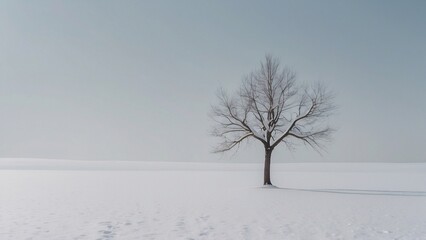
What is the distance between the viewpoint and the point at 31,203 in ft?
55.9

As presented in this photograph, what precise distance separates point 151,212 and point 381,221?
8.87m

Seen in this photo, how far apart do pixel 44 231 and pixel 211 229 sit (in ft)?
16.6

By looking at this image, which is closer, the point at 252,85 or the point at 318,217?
the point at 318,217

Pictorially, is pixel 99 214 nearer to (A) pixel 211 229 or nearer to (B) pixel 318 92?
(A) pixel 211 229

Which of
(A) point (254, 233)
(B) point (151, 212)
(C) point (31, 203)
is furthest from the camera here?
(C) point (31, 203)

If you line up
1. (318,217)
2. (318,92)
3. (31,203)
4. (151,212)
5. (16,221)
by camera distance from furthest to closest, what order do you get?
(318,92) → (31,203) → (151,212) → (318,217) → (16,221)

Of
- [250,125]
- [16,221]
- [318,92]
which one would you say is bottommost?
[16,221]

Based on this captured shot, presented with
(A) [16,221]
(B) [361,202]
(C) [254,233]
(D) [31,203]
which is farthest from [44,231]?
(B) [361,202]

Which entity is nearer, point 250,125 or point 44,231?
point 44,231

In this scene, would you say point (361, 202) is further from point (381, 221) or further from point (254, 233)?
point (254, 233)

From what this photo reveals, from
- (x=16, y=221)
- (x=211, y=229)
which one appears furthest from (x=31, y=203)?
(x=211, y=229)

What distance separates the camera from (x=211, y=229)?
1055 cm

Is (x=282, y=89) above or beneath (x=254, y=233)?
above

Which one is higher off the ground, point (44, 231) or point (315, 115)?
point (315, 115)
